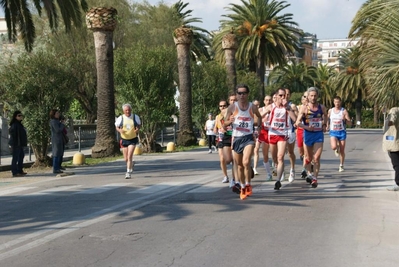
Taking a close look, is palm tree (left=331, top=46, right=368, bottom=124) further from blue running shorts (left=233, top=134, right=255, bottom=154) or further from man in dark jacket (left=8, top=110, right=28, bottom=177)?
blue running shorts (left=233, top=134, right=255, bottom=154)

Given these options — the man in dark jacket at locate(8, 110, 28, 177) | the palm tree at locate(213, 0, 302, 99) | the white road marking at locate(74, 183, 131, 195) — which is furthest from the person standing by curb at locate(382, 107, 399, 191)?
the palm tree at locate(213, 0, 302, 99)

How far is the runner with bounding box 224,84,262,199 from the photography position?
11.6 m

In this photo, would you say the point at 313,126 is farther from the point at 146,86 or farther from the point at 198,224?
the point at 146,86

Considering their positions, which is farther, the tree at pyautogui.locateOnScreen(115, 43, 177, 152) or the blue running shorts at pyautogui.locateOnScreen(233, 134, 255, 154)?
the tree at pyautogui.locateOnScreen(115, 43, 177, 152)

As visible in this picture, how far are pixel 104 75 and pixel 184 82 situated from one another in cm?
949

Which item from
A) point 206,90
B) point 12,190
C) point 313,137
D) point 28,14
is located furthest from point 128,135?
point 206,90

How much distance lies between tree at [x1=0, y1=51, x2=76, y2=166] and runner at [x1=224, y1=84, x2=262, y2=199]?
9968 millimetres

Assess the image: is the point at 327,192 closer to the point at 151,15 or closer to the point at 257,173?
the point at 257,173

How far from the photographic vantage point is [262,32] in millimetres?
50719

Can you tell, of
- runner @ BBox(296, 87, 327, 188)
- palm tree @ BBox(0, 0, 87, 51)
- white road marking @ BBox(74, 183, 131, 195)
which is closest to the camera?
runner @ BBox(296, 87, 327, 188)

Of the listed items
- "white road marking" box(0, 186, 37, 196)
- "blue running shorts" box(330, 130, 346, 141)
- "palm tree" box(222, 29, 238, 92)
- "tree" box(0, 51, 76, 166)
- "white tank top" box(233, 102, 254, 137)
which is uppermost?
"palm tree" box(222, 29, 238, 92)

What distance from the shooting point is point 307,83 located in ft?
341

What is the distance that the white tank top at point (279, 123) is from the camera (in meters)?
13.1

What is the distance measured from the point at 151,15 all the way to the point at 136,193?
40626 mm
